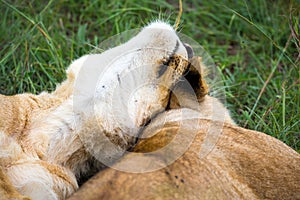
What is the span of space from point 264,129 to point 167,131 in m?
1.26

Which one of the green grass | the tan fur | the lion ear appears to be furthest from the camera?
the green grass

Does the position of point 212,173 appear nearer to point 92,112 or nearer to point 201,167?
point 201,167

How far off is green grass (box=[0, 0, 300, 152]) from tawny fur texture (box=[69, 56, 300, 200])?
1.05 m

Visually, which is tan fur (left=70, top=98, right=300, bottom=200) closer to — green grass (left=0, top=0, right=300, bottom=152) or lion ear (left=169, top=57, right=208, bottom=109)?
lion ear (left=169, top=57, right=208, bottom=109)

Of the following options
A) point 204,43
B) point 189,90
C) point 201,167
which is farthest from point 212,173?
point 204,43

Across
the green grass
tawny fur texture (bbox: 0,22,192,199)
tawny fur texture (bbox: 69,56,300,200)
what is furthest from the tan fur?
the green grass

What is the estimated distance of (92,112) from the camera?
2.31m

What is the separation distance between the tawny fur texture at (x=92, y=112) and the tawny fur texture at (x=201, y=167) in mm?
117

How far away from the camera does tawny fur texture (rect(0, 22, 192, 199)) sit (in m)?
2.18

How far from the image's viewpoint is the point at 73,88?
2.51 m

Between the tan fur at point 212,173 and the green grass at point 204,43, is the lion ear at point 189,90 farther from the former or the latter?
the green grass at point 204,43

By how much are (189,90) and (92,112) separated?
1.47ft

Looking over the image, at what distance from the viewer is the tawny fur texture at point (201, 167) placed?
181 centimetres

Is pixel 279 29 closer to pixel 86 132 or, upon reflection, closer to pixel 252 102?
pixel 252 102
